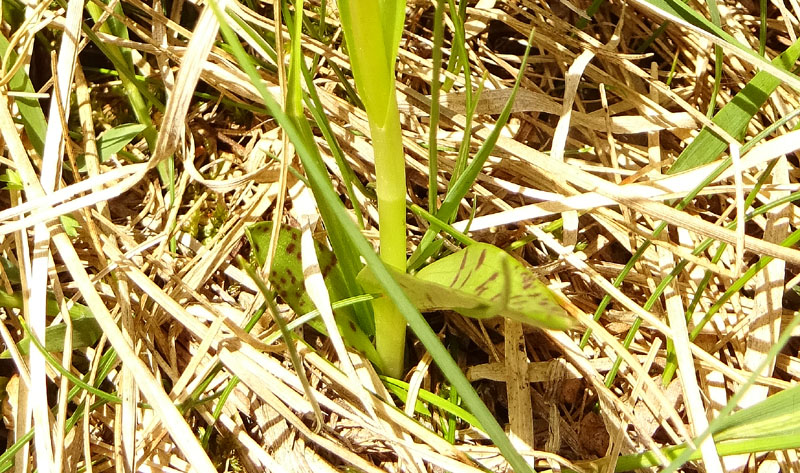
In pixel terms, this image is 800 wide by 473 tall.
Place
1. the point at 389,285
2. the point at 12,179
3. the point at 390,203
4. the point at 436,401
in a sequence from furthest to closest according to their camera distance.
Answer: the point at 12,179 < the point at 436,401 < the point at 390,203 < the point at 389,285

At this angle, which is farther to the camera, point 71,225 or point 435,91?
point 71,225

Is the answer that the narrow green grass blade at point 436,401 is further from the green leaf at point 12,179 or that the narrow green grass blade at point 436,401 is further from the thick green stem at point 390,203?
the green leaf at point 12,179

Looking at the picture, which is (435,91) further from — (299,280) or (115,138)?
(115,138)

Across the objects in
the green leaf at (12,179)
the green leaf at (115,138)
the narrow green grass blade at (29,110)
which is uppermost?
the narrow green grass blade at (29,110)

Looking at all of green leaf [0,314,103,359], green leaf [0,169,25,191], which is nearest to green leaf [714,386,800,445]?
green leaf [0,314,103,359]

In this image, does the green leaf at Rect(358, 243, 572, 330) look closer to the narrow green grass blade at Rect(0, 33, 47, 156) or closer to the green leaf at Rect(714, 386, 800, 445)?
the green leaf at Rect(714, 386, 800, 445)

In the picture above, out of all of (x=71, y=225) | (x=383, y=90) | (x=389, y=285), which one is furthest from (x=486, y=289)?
(x=71, y=225)

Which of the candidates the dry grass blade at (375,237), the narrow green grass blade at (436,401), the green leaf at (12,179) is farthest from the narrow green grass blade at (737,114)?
the green leaf at (12,179)

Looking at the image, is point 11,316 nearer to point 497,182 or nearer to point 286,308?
point 286,308
